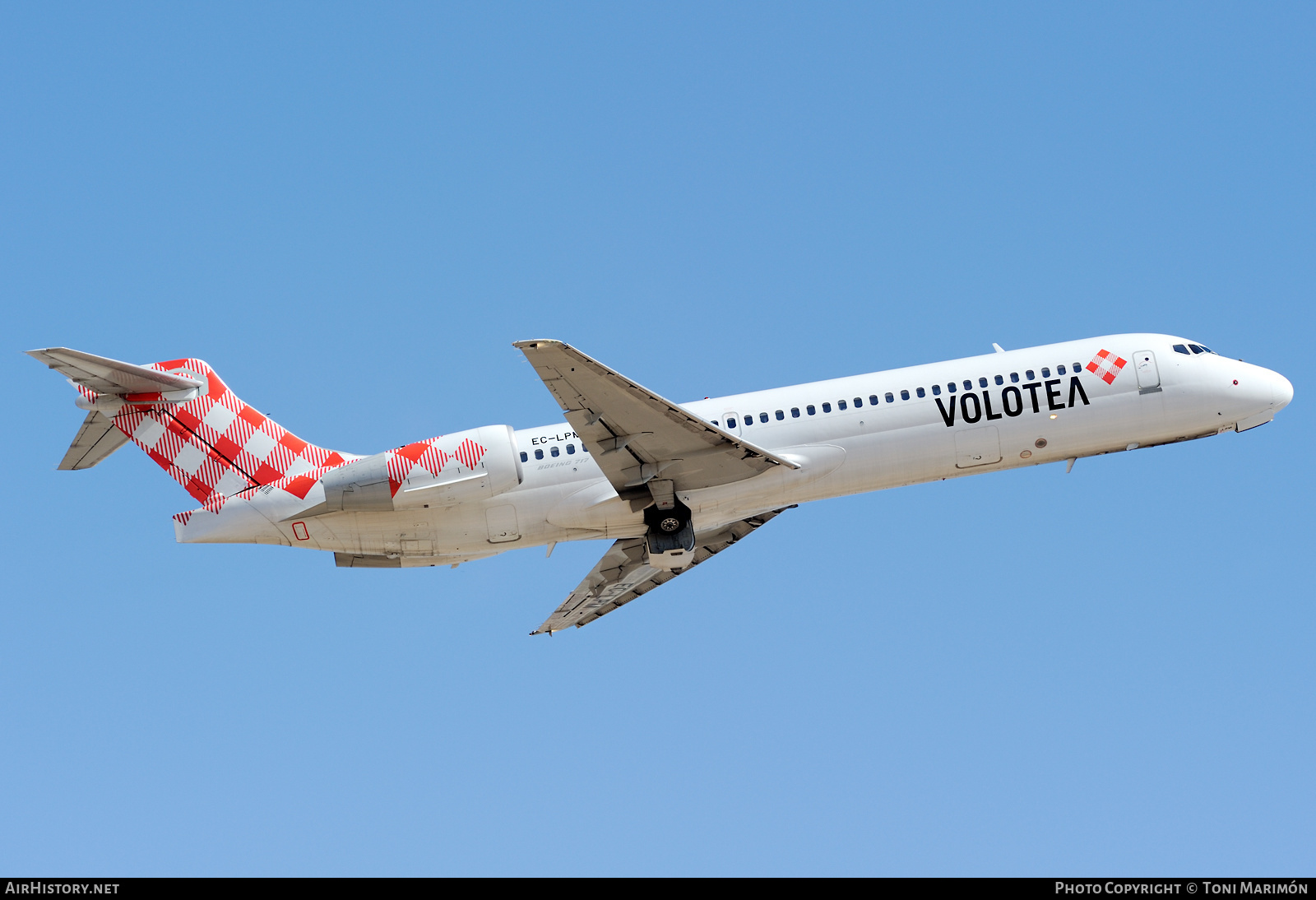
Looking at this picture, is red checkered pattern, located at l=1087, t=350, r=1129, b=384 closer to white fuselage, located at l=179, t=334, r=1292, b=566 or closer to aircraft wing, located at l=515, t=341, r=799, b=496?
white fuselage, located at l=179, t=334, r=1292, b=566

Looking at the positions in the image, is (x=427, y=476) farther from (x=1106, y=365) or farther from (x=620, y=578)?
(x=1106, y=365)

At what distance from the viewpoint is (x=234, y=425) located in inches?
1199

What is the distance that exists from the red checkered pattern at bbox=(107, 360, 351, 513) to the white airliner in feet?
0.12

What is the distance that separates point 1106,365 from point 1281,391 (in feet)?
14.3

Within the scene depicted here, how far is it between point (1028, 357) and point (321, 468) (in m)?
15.9

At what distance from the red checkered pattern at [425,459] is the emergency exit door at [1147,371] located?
14.6 m

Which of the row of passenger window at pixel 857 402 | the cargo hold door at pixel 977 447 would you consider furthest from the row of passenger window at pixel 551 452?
the cargo hold door at pixel 977 447

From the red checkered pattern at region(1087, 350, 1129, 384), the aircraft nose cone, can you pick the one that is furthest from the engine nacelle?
the aircraft nose cone

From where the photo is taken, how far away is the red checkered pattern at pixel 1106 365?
30328 millimetres

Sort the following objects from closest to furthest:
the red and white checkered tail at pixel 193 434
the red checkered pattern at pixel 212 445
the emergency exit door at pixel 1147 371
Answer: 1. the red and white checkered tail at pixel 193 434
2. the red checkered pattern at pixel 212 445
3. the emergency exit door at pixel 1147 371

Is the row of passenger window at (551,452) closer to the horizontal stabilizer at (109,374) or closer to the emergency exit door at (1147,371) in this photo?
the horizontal stabilizer at (109,374)

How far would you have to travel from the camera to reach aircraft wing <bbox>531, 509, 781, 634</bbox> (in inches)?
1337

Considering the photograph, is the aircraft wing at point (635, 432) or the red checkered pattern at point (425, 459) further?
the red checkered pattern at point (425, 459)
